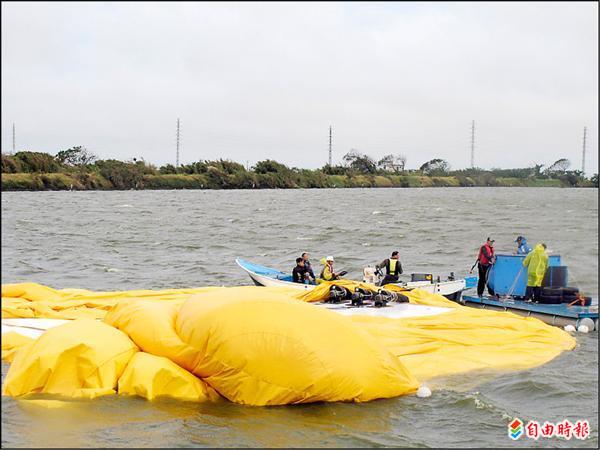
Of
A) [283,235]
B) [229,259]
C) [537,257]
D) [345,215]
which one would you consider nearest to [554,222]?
[345,215]

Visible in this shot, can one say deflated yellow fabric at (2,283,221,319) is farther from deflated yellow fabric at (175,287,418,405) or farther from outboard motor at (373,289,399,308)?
outboard motor at (373,289,399,308)

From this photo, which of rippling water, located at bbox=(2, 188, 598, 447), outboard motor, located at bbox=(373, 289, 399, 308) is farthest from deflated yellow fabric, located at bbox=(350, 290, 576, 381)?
outboard motor, located at bbox=(373, 289, 399, 308)

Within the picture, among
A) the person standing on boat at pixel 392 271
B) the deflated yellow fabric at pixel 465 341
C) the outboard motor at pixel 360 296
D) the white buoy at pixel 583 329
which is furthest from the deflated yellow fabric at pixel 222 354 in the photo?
the person standing on boat at pixel 392 271

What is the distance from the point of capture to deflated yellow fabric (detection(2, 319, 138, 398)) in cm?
680

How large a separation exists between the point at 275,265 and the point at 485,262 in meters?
9.03

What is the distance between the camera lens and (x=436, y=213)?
4997 cm

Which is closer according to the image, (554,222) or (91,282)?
(91,282)

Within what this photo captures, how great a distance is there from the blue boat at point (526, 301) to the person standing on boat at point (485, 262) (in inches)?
5.1

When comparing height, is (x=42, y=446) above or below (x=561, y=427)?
above

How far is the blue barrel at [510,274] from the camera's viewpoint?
52.2 ft

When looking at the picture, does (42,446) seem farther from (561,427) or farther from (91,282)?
(91,282)

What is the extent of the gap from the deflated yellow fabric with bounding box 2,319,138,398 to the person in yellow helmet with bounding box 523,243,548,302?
10041 millimetres

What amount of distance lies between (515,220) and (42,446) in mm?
42605

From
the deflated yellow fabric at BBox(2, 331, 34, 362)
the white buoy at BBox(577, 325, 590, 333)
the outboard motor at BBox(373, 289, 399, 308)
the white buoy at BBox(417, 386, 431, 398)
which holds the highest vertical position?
the deflated yellow fabric at BBox(2, 331, 34, 362)
